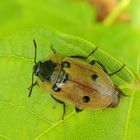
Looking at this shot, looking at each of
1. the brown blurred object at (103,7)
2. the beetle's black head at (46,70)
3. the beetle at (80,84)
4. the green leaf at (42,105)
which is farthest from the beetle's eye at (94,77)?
the brown blurred object at (103,7)

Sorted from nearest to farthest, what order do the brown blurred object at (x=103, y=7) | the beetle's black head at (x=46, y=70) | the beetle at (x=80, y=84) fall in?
the beetle at (x=80, y=84) → the beetle's black head at (x=46, y=70) → the brown blurred object at (x=103, y=7)

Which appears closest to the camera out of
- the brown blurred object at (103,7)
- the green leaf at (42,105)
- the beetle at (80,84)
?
the green leaf at (42,105)

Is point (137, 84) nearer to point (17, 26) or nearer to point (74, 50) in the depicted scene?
point (74, 50)

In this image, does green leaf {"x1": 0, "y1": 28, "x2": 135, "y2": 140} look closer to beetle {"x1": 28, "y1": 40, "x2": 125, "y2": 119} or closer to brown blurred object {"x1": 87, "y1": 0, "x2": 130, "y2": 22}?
beetle {"x1": 28, "y1": 40, "x2": 125, "y2": 119}

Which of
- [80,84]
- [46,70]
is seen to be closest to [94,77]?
[80,84]

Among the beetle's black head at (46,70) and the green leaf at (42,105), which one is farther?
the beetle's black head at (46,70)

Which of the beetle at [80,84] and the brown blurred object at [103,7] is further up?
the brown blurred object at [103,7]

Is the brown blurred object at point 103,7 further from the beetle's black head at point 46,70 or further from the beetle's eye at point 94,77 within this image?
the beetle's eye at point 94,77

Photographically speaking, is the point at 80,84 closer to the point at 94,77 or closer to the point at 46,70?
the point at 94,77
